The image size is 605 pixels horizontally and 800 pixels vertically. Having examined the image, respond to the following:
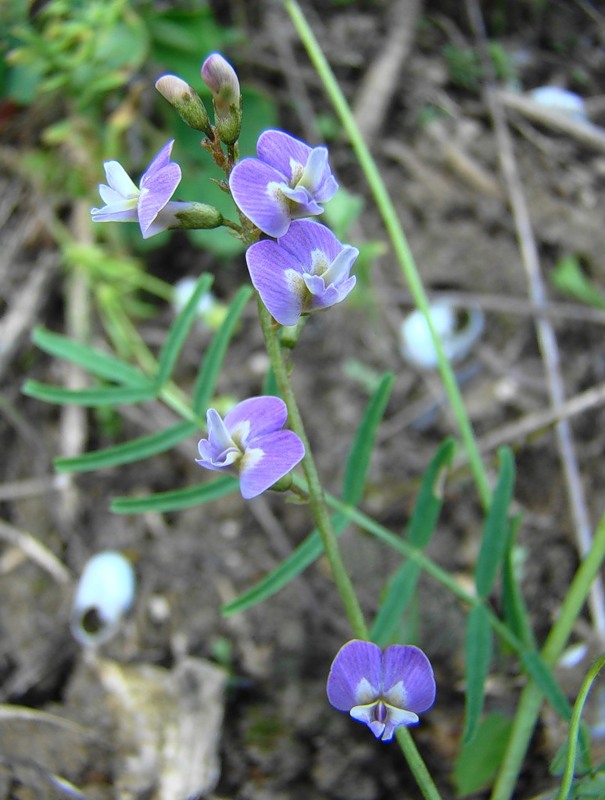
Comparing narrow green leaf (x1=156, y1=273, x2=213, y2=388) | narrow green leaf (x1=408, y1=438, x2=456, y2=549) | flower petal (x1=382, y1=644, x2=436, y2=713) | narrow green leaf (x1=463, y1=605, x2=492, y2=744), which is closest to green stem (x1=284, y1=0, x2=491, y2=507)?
narrow green leaf (x1=408, y1=438, x2=456, y2=549)

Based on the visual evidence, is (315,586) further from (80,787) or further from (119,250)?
(119,250)

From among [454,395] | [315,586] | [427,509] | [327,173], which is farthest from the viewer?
[315,586]

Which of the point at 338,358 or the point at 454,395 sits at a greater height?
the point at 454,395

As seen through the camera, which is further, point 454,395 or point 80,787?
point 454,395

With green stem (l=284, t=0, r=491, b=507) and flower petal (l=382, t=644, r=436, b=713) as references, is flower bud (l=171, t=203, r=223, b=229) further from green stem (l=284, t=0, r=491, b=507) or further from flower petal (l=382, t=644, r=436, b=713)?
green stem (l=284, t=0, r=491, b=507)

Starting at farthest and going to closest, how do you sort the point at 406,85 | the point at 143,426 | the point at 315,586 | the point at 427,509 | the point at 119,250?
the point at 406,85 → the point at 119,250 → the point at 143,426 → the point at 315,586 → the point at 427,509

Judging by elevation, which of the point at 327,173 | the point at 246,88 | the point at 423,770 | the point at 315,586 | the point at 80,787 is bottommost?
the point at 315,586

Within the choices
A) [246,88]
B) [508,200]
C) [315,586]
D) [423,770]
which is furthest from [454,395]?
[246,88]
